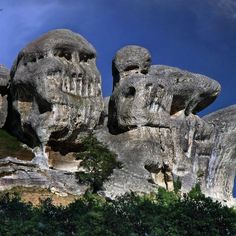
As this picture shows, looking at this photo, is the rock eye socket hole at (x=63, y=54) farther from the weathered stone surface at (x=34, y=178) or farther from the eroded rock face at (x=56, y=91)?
the weathered stone surface at (x=34, y=178)

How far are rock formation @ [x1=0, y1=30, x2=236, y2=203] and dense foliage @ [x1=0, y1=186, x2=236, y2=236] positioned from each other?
264 centimetres

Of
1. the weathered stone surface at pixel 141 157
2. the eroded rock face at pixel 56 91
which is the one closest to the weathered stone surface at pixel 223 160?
the weathered stone surface at pixel 141 157

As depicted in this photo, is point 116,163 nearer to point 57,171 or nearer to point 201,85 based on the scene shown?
point 57,171

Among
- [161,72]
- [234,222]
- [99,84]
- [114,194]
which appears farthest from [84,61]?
[234,222]

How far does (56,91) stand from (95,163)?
169 centimetres

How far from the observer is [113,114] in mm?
19766

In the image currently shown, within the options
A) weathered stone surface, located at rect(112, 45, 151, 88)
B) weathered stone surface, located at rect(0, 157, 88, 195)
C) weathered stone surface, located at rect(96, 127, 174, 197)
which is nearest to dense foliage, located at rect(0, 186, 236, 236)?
weathered stone surface, located at rect(0, 157, 88, 195)

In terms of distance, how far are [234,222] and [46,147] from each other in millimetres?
5321

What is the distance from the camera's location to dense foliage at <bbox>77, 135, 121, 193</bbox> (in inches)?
689

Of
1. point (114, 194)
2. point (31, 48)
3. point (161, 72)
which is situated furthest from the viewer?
point (161, 72)

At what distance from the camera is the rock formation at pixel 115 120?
1806 centimetres

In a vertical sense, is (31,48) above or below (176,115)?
above

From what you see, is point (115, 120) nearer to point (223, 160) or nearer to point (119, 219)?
point (223, 160)

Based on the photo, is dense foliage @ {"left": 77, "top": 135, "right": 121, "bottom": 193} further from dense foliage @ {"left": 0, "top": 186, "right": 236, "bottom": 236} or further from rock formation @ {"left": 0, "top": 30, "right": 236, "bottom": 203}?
dense foliage @ {"left": 0, "top": 186, "right": 236, "bottom": 236}
